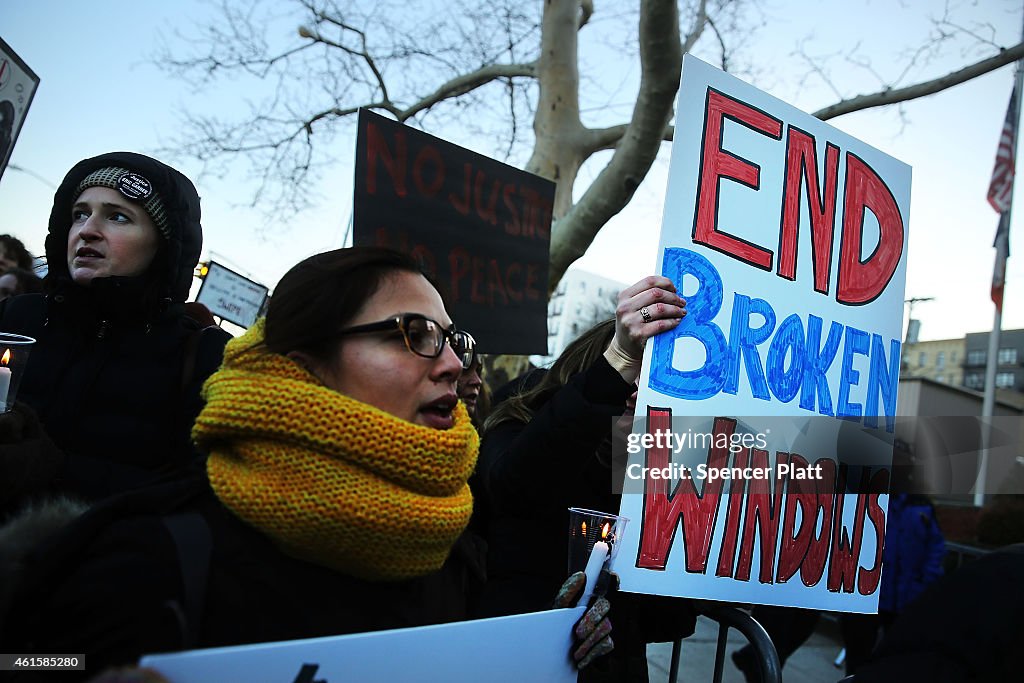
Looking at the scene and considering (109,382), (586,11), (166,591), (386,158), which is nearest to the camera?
(166,591)

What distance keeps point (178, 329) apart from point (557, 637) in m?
1.36

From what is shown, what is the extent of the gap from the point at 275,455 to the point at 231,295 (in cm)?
976

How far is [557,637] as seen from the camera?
1.24 metres

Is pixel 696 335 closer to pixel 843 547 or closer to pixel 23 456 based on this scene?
pixel 843 547

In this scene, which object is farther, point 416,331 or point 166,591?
point 416,331

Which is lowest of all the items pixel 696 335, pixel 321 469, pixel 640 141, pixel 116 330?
pixel 321 469

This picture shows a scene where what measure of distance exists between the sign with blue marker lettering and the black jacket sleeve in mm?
86

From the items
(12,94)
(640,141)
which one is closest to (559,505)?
(12,94)

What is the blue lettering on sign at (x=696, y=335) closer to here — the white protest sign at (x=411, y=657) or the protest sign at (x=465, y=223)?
the white protest sign at (x=411, y=657)

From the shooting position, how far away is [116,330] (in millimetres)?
1997

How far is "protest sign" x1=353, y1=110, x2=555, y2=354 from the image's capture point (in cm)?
280

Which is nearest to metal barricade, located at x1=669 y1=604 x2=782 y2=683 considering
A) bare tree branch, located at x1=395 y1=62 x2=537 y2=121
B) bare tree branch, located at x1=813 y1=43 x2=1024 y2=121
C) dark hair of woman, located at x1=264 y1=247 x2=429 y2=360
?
dark hair of woman, located at x1=264 y1=247 x2=429 y2=360

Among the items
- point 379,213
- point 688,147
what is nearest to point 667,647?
point 379,213

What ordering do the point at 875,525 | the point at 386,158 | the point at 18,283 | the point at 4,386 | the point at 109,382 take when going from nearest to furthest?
1. the point at 4,386
2. the point at 109,382
3. the point at 875,525
4. the point at 386,158
5. the point at 18,283
